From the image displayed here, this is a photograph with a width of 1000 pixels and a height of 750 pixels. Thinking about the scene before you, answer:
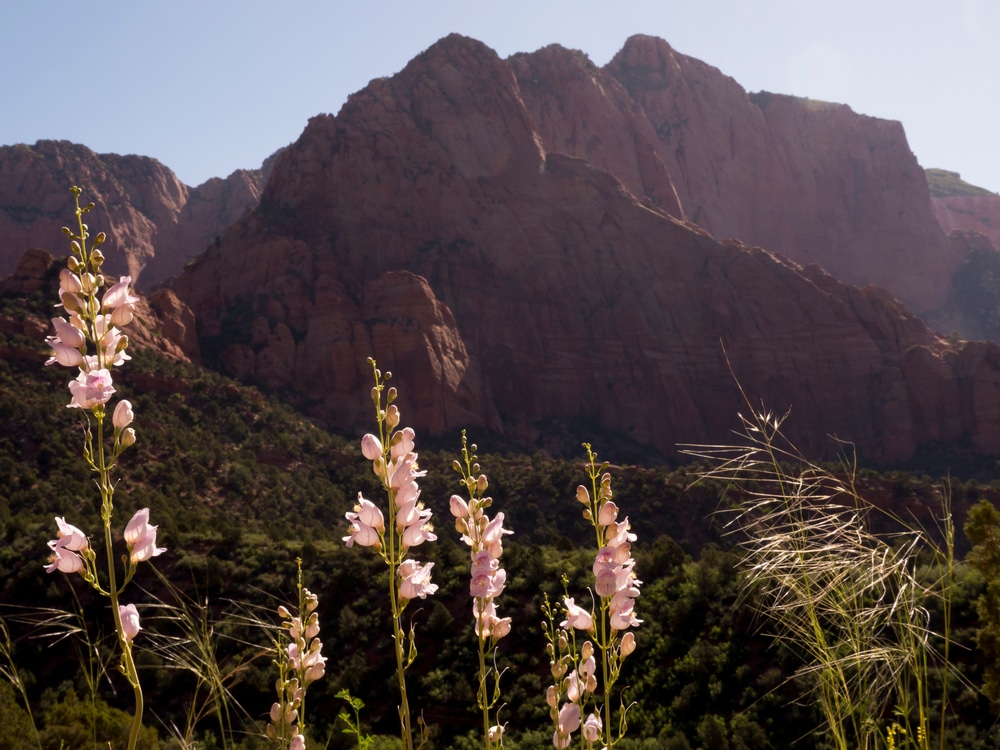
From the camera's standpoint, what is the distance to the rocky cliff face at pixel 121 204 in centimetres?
10975

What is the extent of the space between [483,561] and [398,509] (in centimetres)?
43

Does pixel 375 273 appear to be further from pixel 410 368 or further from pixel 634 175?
pixel 634 175

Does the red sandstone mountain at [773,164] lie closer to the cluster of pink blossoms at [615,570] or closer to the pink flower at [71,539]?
the cluster of pink blossoms at [615,570]

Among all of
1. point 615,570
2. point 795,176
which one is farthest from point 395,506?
point 795,176

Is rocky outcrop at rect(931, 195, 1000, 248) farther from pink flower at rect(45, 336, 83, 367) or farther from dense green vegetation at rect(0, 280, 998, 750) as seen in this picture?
pink flower at rect(45, 336, 83, 367)

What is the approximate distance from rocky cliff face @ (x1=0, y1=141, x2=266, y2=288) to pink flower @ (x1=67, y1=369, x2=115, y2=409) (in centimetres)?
11244

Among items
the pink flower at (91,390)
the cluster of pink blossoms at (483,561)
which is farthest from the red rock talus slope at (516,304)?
the pink flower at (91,390)

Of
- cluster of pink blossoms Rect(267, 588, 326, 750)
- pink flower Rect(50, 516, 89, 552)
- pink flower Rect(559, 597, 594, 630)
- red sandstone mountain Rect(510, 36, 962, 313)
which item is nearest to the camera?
pink flower Rect(50, 516, 89, 552)

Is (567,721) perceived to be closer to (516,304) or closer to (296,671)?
(296,671)

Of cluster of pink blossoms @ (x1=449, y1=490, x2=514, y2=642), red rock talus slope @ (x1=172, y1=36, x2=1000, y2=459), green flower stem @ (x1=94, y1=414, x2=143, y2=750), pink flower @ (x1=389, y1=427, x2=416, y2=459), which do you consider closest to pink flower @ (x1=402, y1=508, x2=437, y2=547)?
cluster of pink blossoms @ (x1=449, y1=490, x2=514, y2=642)

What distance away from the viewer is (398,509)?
3219 millimetres

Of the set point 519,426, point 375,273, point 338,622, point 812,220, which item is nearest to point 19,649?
point 338,622

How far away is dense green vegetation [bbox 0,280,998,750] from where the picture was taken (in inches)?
547

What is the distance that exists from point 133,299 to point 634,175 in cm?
10664
